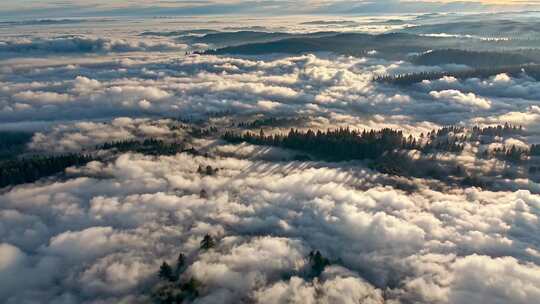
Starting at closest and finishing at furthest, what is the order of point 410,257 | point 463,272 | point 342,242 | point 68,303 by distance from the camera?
point 68,303 < point 463,272 < point 410,257 < point 342,242

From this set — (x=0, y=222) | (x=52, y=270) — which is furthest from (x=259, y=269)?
(x=0, y=222)

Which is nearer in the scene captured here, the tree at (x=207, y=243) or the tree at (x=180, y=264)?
the tree at (x=180, y=264)

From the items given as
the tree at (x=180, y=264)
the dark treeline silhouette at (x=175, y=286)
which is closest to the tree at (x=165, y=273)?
the dark treeline silhouette at (x=175, y=286)

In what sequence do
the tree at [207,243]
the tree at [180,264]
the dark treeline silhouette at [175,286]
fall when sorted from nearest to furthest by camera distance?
the dark treeline silhouette at [175,286], the tree at [180,264], the tree at [207,243]

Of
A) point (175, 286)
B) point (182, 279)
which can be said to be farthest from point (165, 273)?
point (175, 286)

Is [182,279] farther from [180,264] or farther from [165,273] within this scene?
[180,264]

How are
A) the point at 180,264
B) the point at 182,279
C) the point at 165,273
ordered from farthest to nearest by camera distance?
the point at 180,264 → the point at 165,273 → the point at 182,279

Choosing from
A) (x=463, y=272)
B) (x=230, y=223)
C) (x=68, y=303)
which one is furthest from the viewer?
(x=230, y=223)

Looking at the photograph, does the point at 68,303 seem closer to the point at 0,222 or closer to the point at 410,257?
the point at 0,222

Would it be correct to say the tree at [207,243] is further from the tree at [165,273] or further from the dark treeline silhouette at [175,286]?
the tree at [165,273]
